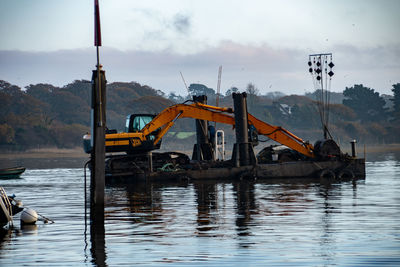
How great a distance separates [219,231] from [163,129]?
20614mm

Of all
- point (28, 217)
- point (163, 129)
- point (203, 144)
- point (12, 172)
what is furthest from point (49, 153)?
point (28, 217)

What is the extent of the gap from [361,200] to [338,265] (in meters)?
14.7

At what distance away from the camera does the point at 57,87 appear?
19350 centimetres

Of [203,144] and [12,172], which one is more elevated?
[203,144]

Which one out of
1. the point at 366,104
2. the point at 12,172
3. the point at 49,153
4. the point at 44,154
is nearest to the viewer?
the point at 12,172

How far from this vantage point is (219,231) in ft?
62.8

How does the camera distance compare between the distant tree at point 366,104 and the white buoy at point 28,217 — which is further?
the distant tree at point 366,104

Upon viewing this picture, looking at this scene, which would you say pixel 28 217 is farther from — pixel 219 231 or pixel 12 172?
pixel 12 172

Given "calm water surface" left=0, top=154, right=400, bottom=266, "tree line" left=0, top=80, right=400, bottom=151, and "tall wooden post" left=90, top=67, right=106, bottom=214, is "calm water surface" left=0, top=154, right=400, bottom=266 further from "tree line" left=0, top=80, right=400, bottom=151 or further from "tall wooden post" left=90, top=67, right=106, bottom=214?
"tree line" left=0, top=80, right=400, bottom=151

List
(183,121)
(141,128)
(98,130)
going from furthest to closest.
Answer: (183,121) < (141,128) < (98,130)

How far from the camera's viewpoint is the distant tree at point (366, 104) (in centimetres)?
17488

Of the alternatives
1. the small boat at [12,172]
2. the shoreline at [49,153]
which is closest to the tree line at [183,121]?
→ the shoreline at [49,153]

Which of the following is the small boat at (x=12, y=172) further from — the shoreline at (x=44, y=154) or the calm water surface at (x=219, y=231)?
the shoreline at (x=44, y=154)

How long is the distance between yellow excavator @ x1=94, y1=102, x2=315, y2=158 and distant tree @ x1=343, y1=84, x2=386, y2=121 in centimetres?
13731
